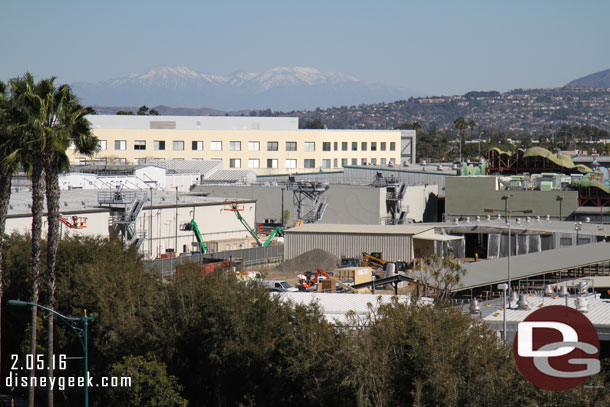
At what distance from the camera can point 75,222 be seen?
61312 millimetres

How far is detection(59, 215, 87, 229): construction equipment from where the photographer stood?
6034 centimetres

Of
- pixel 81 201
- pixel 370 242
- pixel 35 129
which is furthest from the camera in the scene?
pixel 81 201

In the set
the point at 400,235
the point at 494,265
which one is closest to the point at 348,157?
the point at 400,235

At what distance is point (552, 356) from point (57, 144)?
2049 centimetres

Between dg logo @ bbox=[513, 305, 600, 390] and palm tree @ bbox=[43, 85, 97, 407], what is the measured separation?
1834cm

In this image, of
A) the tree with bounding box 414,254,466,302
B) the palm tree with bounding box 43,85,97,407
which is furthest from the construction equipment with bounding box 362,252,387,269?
the palm tree with bounding box 43,85,97,407

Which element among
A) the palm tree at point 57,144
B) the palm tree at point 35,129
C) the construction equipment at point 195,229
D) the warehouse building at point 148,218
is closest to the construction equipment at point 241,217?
the warehouse building at point 148,218

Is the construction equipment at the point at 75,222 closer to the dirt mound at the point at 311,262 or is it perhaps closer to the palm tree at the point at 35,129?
the dirt mound at the point at 311,262

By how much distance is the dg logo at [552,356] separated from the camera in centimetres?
2180

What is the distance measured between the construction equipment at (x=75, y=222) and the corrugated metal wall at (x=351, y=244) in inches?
592

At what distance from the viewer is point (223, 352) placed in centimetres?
3131

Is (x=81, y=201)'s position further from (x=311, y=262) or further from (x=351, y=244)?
(x=351, y=244)

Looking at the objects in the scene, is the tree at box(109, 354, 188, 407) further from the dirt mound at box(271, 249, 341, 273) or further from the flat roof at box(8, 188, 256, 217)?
the dirt mound at box(271, 249, 341, 273)

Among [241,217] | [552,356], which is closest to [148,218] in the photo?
[241,217]
